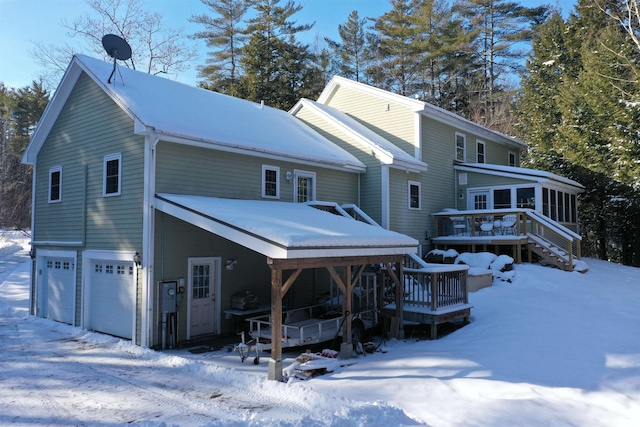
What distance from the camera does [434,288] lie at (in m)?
11.0

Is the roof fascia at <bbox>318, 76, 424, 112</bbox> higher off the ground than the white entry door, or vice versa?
the roof fascia at <bbox>318, 76, 424, 112</bbox>

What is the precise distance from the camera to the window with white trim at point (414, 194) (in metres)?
17.5

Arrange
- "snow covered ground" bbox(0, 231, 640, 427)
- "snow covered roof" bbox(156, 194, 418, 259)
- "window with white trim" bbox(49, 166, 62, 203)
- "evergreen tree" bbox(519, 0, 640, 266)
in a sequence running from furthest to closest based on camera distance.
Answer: "evergreen tree" bbox(519, 0, 640, 266) < "window with white trim" bbox(49, 166, 62, 203) < "snow covered roof" bbox(156, 194, 418, 259) < "snow covered ground" bbox(0, 231, 640, 427)

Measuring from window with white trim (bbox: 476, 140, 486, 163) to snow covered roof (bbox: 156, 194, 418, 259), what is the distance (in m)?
12.1

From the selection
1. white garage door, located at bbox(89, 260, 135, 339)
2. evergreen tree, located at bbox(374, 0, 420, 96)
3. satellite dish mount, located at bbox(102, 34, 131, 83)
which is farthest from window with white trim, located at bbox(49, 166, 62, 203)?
evergreen tree, located at bbox(374, 0, 420, 96)

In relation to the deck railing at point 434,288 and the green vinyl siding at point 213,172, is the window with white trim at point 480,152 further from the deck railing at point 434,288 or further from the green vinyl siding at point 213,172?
the deck railing at point 434,288

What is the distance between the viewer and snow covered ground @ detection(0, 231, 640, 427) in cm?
624

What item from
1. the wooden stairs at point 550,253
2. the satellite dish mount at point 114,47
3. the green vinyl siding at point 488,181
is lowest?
the wooden stairs at point 550,253

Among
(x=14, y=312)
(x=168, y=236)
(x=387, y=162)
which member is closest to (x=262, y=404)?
(x=168, y=236)

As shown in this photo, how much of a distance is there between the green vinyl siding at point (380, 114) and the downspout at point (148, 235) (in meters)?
10.7

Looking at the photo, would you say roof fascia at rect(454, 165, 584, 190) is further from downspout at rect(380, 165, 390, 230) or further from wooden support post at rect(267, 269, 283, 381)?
wooden support post at rect(267, 269, 283, 381)

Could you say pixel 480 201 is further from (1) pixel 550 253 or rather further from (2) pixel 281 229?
(2) pixel 281 229

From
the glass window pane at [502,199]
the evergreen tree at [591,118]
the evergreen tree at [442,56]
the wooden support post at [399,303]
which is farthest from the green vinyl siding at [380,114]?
the evergreen tree at [442,56]

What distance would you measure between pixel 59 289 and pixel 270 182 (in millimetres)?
7100
